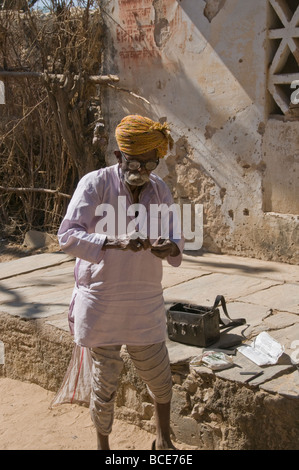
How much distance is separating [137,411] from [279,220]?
2.45 m

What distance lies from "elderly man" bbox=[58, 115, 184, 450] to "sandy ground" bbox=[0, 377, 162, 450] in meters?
0.56

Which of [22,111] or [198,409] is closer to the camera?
[198,409]

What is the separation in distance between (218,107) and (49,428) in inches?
130

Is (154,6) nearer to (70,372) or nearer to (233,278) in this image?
(233,278)

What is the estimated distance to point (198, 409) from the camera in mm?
3266

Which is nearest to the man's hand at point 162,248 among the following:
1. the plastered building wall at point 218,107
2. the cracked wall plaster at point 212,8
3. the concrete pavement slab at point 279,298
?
the concrete pavement slab at point 279,298

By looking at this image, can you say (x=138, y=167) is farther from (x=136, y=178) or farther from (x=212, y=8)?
(x=212, y=8)

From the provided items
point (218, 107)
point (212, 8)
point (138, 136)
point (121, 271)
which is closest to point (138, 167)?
point (138, 136)

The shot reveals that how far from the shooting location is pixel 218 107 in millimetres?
5645

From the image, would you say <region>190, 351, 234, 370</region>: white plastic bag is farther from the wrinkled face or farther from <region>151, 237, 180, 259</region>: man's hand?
the wrinkled face

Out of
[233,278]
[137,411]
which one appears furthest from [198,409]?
[233,278]

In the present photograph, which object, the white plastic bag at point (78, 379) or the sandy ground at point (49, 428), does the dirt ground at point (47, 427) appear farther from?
the white plastic bag at point (78, 379)

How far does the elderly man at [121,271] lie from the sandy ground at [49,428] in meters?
0.56

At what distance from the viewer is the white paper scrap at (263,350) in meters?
3.26
